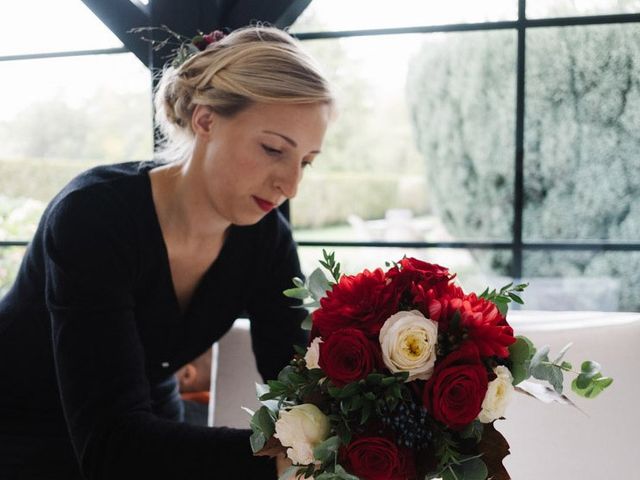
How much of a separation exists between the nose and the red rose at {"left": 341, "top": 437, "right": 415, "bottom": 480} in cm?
70

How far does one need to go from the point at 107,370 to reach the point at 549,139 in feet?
4.94

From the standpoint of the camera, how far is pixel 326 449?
0.90 metres

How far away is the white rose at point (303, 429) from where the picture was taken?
3.00ft

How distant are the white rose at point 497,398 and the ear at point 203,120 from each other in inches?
33.7

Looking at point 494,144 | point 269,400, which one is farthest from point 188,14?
point 269,400

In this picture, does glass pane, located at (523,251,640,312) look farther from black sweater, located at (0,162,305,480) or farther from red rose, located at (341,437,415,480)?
red rose, located at (341,437,415,480)

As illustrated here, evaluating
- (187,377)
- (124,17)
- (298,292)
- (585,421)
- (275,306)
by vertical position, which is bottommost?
(187,377)

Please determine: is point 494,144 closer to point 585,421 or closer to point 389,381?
point 585,421

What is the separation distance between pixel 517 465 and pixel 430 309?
0.85m

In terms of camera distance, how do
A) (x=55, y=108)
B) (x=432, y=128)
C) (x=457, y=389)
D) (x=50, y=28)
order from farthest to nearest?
(x=55, y=108)
(x=50, y=28)
(x=432, y=128)
(x=457, y=389)

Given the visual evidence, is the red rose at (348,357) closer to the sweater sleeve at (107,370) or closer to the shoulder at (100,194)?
the sweater sleeve at (107,370)

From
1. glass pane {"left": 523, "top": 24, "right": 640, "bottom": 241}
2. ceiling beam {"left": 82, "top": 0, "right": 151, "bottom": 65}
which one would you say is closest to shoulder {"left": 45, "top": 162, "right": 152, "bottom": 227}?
ceiling beam {"left": 82, "top": 0, "right": 151, "bottom": 65}

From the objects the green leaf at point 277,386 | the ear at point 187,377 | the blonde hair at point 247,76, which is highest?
the blonde hair at point 247,76

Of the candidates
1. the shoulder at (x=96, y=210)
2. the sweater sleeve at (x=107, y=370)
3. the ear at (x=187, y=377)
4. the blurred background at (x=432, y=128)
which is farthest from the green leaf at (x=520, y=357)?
the ear at (x=187, y=377)
